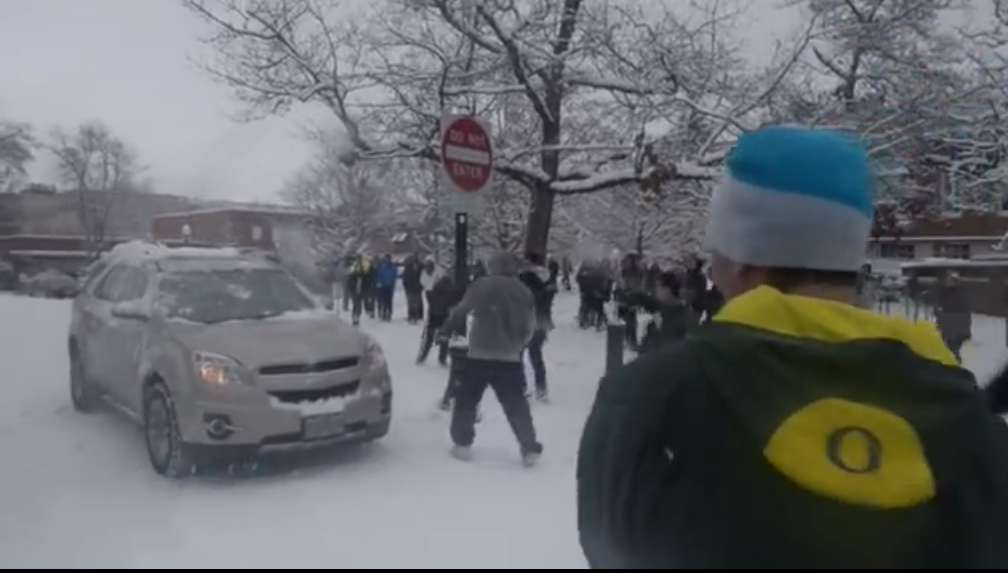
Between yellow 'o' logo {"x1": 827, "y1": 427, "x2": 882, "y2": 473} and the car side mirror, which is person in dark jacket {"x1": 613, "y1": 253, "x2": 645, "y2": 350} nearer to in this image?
the car side mirror

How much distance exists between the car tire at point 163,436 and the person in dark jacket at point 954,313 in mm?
8473

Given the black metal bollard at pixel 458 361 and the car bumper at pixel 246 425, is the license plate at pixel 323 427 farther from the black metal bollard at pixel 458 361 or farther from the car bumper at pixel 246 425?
the black metal bollard at pixel 458 361

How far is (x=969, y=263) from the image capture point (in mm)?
13586

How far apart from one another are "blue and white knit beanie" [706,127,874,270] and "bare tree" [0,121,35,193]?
44.1ft

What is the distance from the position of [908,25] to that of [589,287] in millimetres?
7367

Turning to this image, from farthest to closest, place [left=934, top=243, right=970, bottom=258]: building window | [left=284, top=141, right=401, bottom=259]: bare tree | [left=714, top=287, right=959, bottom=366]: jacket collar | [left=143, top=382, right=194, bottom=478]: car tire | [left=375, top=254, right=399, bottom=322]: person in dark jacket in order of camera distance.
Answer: [left=284, top=141, right=401, bottom=259]: bare tree → [left=934, top=243, right=970, bottom=258]: building window → [left=375, top=254, right=399, bottom=322]: person in dark jacket → [left=143, top=382, right=194, bottom=478]: car tire → [left=714, top=287, right=959, bottom=366]: jacket collar

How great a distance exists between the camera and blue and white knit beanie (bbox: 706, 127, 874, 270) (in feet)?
4.79

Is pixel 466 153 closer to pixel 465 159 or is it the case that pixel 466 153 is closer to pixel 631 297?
pixel 465 159

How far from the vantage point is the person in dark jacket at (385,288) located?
1819cm

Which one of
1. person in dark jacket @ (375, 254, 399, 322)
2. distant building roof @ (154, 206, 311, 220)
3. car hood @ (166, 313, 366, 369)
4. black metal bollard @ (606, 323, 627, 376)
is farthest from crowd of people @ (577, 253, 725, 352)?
distant building roof @ (154, 206, 311, 220)

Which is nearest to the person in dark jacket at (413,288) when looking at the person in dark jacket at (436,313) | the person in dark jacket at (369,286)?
the person in dark jacket at (369,286)

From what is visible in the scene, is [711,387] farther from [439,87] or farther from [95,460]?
[439,87]

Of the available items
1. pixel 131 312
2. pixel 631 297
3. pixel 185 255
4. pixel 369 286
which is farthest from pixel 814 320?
→ pixel 369 286

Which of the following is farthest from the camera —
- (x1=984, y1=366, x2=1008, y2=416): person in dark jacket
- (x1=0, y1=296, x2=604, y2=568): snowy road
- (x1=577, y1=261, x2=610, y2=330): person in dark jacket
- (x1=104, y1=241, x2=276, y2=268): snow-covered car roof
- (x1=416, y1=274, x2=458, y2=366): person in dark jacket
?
(x1=577, y1=261, x2=610, y2=330): person in dark jacket
